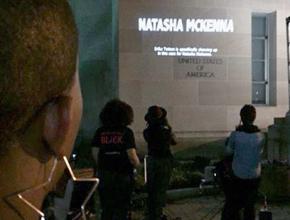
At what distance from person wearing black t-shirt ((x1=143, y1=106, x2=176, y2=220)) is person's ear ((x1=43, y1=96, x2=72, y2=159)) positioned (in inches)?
331

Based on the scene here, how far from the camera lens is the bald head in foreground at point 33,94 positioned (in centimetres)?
152

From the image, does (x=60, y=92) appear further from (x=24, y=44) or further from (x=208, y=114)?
(x=208, y=114)

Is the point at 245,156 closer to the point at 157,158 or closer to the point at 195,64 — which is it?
the point at 157,158

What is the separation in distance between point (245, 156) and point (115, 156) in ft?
5.19

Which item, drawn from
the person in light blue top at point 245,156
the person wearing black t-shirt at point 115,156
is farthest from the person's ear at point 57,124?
the person in light blue top at point 245,156

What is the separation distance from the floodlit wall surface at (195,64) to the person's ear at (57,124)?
50.6ft

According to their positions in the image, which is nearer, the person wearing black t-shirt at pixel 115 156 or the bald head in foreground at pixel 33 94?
the bald head in foreground at pixel 33 94

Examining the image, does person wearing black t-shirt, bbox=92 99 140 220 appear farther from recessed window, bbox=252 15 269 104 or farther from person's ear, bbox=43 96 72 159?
recessed window, bbox=252 15 269 104

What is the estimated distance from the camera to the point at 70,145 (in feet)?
5.62

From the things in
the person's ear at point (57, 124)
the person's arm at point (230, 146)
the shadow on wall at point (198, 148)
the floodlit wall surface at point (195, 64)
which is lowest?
the shadow on wall at point (198, 148)

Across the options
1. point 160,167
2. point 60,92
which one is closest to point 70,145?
point 60,92

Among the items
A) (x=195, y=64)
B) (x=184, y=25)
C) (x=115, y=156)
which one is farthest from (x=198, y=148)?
(x=115, y=156)

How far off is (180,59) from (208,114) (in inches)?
60.5

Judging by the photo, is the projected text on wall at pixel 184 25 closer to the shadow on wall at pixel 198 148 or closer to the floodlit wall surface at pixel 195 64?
the floodlit wall surface at pixel 195 64
